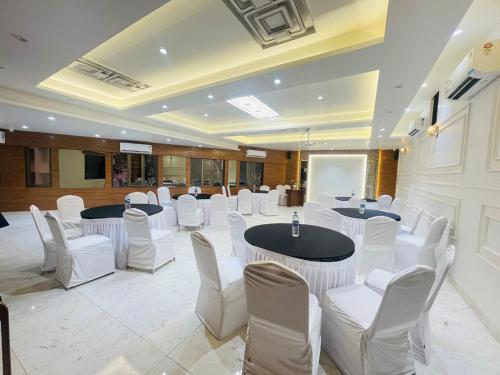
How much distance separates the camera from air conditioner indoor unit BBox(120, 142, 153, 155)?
312 inches

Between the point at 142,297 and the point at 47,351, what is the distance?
0.90 metres

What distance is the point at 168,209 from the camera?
5.88 meters

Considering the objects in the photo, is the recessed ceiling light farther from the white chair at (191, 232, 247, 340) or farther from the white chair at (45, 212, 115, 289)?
the white chair at (45, 212, 115, 289)

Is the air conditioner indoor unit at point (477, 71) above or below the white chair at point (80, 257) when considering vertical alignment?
above

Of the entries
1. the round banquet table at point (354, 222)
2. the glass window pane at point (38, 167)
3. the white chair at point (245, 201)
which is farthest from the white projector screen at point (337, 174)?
the glass window pane at point (38, 167)

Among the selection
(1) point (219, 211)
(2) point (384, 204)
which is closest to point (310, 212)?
(1) point (219, 211)

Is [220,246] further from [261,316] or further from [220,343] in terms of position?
[261,316]

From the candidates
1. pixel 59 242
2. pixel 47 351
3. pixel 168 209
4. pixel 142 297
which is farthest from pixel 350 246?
pixel 168 209

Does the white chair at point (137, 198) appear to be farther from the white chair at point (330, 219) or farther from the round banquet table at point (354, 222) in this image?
the round banquet table at point (354, 222)

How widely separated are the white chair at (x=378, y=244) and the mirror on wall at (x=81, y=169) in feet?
28.1

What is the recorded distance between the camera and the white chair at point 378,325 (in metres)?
1.37

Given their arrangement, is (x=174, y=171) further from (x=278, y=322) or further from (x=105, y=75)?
(x=278, y=322)

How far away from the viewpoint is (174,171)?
954 centimetres

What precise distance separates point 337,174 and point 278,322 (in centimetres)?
1084
